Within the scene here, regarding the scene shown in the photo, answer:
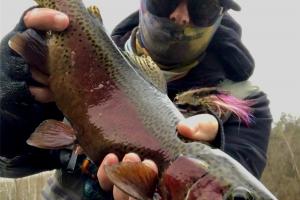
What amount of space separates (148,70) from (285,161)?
30062 mm

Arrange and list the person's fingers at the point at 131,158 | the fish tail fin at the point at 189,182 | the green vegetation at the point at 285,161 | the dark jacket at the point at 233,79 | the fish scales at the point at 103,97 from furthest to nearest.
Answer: the green vegetation at the point at 285,161 < the dark jacket at the point at 233,79 < the fish scales at the point at 103,97 < the person's fingers at the point at 131,158 < the fish tail fin at the point at 189,182

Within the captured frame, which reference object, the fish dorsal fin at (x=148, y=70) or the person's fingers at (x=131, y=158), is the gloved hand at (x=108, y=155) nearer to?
the person's fingers at (x=131, y=158)

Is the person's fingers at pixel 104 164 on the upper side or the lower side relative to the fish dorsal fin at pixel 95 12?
lower

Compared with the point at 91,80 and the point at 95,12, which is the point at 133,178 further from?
the point at 95,12

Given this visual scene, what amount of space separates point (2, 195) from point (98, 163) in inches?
281

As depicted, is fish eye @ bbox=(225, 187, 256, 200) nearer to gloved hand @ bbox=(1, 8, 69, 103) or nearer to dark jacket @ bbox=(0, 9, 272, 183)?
dark jacket @ bbox=(0, 9, 272, 183)

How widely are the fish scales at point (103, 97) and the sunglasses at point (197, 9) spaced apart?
3.74 feet

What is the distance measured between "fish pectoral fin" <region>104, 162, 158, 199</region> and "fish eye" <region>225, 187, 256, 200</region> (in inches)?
16.7

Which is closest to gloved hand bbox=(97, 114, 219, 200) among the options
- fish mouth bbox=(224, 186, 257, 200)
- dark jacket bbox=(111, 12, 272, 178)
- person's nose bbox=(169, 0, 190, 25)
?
fish mouth bbox=(224, 186, 257, 200)

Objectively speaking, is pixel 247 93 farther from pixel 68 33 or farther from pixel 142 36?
pixel 68 33

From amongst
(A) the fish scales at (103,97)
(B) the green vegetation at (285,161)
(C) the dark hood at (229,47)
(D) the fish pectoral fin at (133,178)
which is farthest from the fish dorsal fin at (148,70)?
(B) the green vegetation at (285,161)

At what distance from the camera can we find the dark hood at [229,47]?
4793 mm

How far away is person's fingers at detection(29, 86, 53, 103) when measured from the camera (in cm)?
369

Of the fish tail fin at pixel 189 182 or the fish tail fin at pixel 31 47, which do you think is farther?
the fish tail fin at pixel 31 47
